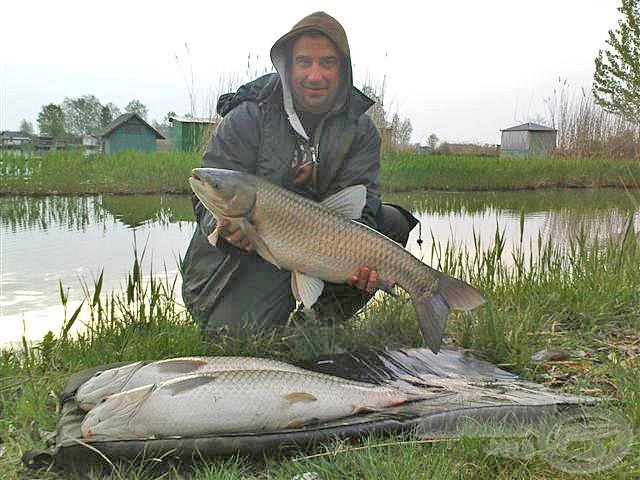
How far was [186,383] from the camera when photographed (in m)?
1.57

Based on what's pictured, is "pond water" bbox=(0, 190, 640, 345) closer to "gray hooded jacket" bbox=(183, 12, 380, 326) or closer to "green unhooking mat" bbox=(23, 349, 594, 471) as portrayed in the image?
"gray hooded jacket" bbox=(183, 12, 380, 326)

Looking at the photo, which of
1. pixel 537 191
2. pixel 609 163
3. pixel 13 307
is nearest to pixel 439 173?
pixel 537 191

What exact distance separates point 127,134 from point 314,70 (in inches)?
862

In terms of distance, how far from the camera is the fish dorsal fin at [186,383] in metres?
1.56

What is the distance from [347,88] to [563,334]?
122 centimetres

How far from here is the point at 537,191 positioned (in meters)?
12.4

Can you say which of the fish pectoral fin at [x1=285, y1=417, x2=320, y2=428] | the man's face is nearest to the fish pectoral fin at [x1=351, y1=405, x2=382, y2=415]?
the fish pectoral fin at [x1=285, y1=417, x2=320, y2=428]

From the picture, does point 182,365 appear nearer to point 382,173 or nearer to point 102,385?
point 102,385

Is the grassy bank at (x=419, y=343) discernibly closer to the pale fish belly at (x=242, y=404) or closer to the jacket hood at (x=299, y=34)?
the pale fish belly at (x=242, y=404)

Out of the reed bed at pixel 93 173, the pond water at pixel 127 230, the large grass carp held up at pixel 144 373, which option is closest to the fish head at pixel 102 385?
the large grass carp held up at pixel 144 373

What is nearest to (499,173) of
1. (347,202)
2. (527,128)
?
(347,202)

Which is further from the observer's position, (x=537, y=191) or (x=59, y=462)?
(x=537, y=191)

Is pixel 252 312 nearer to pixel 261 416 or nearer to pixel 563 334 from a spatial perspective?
pixel 261 416

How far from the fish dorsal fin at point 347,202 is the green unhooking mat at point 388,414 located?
46cm
